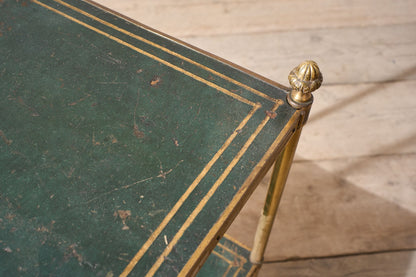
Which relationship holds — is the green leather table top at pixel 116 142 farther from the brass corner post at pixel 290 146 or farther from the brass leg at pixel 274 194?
the brass leg at pixel 274 194

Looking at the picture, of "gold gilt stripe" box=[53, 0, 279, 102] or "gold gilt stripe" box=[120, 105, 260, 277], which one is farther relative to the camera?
"gold gilt stripe" box=[53, 0, 279, 102]

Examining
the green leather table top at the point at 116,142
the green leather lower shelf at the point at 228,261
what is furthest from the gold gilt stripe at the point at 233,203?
the green leather lower shelf at the point at 228,261

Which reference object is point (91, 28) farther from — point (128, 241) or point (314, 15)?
point (314, 15)

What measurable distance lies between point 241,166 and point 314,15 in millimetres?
1564

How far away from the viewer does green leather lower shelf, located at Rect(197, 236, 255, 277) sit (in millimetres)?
1309

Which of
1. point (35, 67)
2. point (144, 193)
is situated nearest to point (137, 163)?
point (144, 193)

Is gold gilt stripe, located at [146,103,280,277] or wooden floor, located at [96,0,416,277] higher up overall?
wooden floor, located at [96,0,416,277]

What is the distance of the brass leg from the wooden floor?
16cm

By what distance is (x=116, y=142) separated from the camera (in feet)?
2.68

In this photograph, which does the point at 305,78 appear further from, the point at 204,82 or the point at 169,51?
the point at 169,51

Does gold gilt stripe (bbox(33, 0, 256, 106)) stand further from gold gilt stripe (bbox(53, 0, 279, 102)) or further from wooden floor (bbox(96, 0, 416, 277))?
wooden floor (bbox(96, 0, 416, 277))

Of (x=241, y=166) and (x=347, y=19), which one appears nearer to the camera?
(x=241, y=166)

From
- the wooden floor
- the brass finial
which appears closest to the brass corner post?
the brass finial

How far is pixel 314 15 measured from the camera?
2125 millimetres
